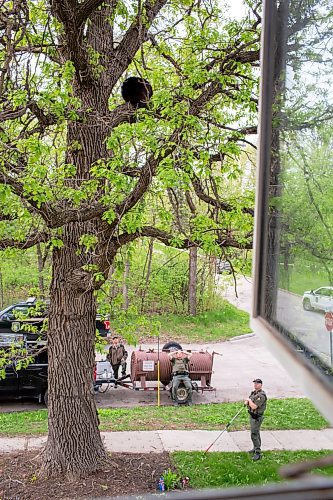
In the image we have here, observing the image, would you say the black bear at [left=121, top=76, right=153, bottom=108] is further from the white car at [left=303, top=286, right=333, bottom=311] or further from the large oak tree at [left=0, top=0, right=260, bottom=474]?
the white car at [left=303, top=286, right=333, bottom=311]

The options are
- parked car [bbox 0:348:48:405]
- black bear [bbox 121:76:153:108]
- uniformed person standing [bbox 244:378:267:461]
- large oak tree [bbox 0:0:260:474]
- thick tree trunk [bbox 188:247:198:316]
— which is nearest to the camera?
large oak tree [bbox 0:0:260:474]

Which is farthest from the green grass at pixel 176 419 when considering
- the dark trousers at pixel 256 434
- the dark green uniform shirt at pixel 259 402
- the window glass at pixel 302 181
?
the window glass at pixel 302 181

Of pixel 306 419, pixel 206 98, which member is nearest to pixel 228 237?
pixel 206 98

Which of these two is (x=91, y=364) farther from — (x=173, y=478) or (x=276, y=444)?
(x=276, y=444)

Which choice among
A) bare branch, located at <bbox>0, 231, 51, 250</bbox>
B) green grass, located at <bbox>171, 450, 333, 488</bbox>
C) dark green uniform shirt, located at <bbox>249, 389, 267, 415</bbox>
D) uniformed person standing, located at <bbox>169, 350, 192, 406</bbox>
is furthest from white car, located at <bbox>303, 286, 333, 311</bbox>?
uniformed person standing, located at <bbox>169, 350, 192, 406</bbox>

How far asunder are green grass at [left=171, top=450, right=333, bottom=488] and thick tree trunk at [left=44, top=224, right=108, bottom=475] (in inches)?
33.8

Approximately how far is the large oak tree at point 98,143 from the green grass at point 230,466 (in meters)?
0.87

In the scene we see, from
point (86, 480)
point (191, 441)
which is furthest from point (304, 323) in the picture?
point (191, 441)

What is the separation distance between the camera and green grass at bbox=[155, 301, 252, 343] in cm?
1257

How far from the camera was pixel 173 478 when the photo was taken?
525 centimetres

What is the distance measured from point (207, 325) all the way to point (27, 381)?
627 centimetres

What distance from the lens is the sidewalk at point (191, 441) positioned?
6320mm

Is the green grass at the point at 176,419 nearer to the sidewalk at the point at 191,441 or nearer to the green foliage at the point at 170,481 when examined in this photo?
the sidewalk at the point at 191,441

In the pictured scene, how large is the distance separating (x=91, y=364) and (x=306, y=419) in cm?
326
